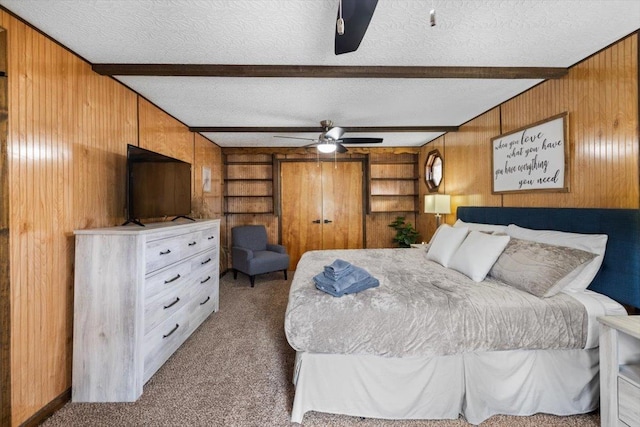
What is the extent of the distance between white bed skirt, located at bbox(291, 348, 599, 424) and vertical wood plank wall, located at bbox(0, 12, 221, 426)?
163cm

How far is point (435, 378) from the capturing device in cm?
155

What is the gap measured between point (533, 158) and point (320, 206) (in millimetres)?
3399

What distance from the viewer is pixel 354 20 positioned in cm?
120

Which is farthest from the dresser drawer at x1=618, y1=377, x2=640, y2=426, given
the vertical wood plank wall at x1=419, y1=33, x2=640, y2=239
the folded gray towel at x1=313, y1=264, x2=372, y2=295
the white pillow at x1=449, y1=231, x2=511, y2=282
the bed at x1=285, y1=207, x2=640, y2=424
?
the folded gray towel at x1=313, y1=264, x2=372, y2=295

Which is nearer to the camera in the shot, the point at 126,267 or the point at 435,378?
the point at 435,378

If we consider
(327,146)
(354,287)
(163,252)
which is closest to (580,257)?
(354,287)

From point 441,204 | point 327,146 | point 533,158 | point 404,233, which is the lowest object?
point 404,233

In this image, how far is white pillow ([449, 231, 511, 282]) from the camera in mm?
2037

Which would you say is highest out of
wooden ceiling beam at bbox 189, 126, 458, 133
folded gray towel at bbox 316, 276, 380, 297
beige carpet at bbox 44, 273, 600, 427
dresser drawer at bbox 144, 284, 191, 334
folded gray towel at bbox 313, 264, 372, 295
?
wooden ceiling beam at bbox 189, 126, 458, 133

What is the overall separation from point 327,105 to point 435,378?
8.99 feet

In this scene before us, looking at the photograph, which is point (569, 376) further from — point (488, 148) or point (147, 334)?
point (147, 334)

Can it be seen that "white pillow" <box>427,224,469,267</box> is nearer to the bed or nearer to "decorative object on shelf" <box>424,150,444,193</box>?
the bed

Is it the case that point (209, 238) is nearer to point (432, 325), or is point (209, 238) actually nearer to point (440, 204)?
point (432, 325)

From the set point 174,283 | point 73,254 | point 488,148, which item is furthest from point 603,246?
point 73,254
